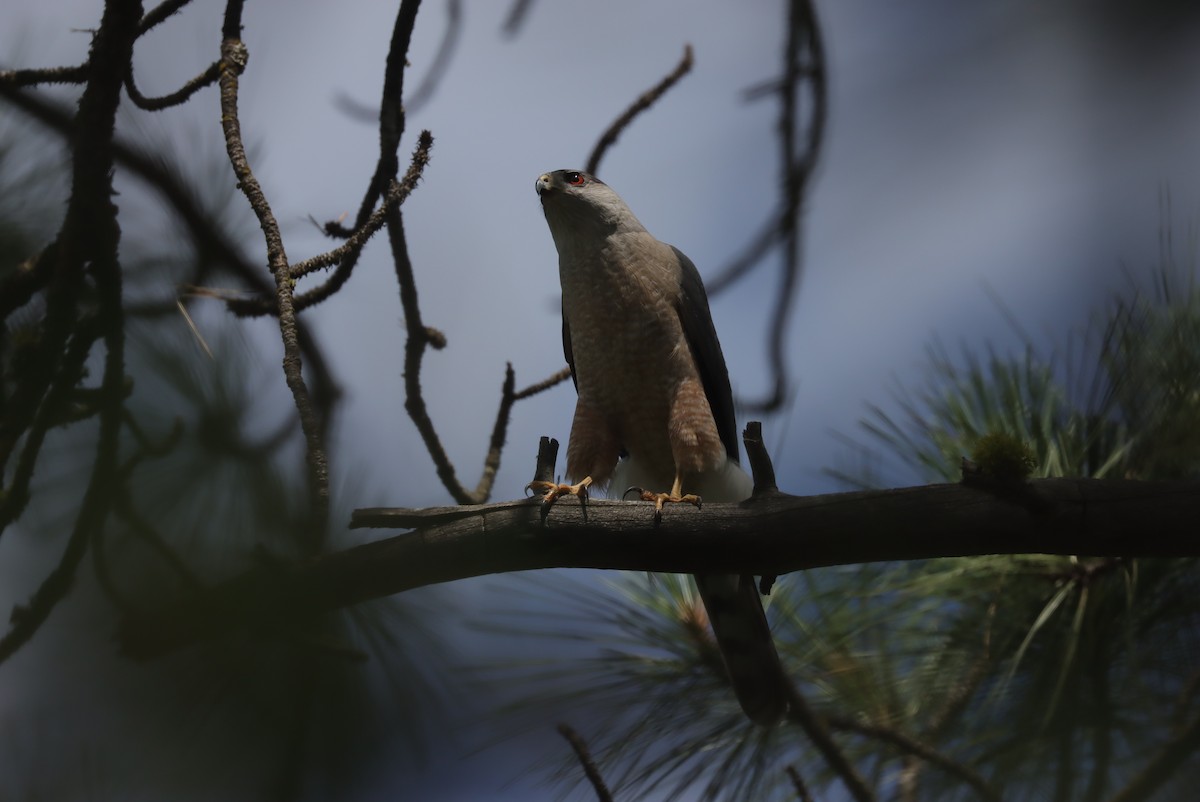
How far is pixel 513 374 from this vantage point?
3654 millimetres

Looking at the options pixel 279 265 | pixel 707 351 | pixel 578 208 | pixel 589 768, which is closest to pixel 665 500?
pixel 589 768

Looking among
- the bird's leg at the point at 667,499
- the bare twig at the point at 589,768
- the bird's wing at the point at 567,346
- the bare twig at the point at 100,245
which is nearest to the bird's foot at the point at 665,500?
the bird's leg at the point at 667,499

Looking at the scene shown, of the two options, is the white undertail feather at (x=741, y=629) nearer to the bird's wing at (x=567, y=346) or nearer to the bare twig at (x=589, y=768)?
the bird's wing at (x=567, y=346)

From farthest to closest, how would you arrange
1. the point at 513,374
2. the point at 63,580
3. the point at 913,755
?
the point at 513,374 → the point at 913,755 → the point at 63,580

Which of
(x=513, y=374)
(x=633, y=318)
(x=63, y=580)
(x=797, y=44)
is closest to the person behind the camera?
(x=63, y=580)

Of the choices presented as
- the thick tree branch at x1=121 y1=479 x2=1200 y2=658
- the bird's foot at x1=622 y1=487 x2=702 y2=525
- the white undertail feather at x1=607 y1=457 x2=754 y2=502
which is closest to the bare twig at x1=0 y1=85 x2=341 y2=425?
the thick tree branch at x1=121 y1=479 x2=1200 y2=658

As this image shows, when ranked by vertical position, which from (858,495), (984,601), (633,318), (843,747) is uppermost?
(633,318)

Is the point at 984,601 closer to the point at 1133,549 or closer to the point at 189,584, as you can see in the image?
the point at 1133,549

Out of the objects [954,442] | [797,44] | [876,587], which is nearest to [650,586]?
[876,587]

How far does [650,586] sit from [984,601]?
1.32 m

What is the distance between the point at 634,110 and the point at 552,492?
1.70 m

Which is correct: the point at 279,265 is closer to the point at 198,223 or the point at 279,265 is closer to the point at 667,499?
the point at 198,223

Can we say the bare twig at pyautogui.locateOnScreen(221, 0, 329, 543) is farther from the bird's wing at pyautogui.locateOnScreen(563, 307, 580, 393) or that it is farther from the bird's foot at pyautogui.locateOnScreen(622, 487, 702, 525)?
the bird's wing at pyautogui.locateOnScreen(563, 307, 580, 393)

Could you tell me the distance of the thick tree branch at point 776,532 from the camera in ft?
7.57
